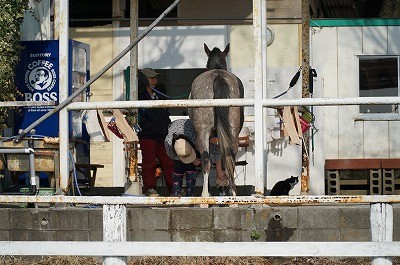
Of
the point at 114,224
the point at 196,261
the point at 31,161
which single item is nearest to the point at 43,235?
the point at 31,161

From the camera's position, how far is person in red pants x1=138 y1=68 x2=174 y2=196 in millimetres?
13148

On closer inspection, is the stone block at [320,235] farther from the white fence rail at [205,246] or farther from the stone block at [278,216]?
the white fence rail at [205,246]

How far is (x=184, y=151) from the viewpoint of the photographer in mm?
12219

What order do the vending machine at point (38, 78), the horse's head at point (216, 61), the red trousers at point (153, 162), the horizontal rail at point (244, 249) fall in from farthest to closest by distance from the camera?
1. the vending machine at point (38, 78)
2. the red trousers at point (153, 162)
3. the horse's head at point (216, 61)
4. the horizontal rail at point (244, 249)

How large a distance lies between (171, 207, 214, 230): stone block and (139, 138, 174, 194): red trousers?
2.27m

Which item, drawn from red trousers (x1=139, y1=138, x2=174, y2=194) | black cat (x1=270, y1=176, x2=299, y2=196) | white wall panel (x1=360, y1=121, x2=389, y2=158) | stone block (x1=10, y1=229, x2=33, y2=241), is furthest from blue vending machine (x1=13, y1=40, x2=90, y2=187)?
white wall panel (x1=360, y1=121, x2=389, y2=158)

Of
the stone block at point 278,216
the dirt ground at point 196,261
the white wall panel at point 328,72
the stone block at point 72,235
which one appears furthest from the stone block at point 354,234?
the white wall panel at point 328,72

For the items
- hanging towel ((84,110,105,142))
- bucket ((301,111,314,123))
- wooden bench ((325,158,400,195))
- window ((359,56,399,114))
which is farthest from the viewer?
window ((359,56,399,114))

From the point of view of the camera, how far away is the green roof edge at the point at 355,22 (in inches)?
644

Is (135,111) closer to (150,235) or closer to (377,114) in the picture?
(150,235)

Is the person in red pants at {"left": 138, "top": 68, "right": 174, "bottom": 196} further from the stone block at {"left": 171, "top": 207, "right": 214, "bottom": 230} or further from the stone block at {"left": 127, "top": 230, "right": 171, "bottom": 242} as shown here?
the stone block at {"left": 171, "top": 207, "right": 214, "bottom": 230}

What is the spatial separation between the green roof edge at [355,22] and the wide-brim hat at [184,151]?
189 inches

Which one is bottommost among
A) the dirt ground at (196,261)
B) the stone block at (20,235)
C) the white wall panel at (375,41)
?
Result: the dirt ground at (196,261)

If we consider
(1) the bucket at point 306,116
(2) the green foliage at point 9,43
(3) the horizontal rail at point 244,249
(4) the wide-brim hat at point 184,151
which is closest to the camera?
(3) the horizontal rail at point 244,249
